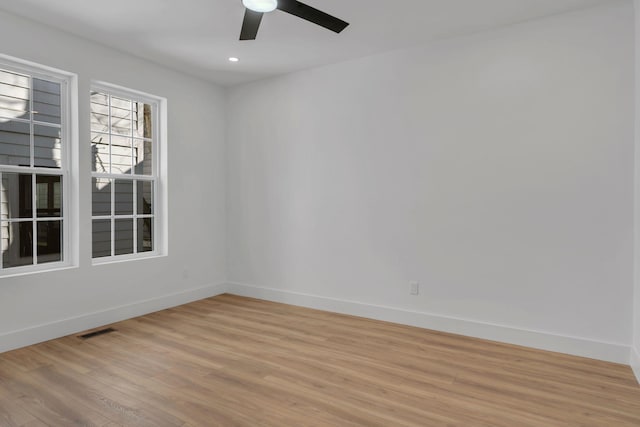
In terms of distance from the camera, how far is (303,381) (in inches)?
107

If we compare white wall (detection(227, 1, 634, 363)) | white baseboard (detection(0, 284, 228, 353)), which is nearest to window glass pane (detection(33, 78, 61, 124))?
white baseboard (detection(0, 284, 228, 353))

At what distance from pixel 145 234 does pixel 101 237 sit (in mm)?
554

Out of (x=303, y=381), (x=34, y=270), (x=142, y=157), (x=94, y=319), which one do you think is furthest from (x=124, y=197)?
(x=303, y=381)

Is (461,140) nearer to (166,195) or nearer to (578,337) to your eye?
(578,337)

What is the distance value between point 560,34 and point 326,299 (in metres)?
3.40

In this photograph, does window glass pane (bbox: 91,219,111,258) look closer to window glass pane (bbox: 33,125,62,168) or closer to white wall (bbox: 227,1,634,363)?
window glass pane (bbox: 33,125,62,168)

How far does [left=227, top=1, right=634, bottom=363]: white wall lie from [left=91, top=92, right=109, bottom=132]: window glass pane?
67.4 inches

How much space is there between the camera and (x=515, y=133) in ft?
11.3

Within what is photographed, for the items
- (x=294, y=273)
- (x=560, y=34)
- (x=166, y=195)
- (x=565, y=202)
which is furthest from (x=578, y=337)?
(x=166, y=195)

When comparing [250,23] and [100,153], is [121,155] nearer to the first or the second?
A: [100,153]

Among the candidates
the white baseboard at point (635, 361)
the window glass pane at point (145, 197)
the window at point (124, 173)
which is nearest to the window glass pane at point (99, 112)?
the window at point (124, 173)

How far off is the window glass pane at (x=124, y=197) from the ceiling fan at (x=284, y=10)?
242 cm

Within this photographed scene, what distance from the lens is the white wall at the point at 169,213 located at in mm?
3385

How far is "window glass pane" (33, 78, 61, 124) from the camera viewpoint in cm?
358
